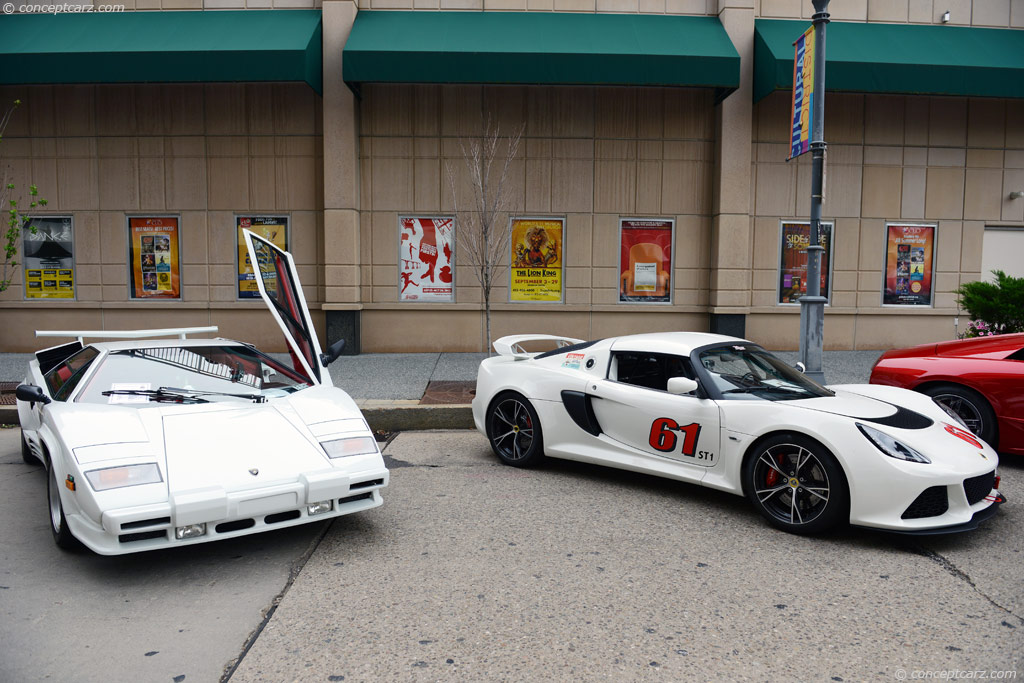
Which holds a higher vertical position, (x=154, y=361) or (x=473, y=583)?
(x=154, y=361)

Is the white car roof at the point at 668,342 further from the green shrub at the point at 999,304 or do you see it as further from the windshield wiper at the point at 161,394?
the green shrub at the point at 999,304

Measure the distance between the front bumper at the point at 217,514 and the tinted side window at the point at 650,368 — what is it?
223 cm

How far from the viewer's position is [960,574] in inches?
142

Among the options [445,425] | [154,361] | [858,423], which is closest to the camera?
[858,423]

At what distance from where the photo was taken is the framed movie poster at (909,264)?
40.5ft

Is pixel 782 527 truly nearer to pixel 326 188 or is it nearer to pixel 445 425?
pixel 445 425

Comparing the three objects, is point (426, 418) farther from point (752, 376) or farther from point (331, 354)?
point (752, 376)

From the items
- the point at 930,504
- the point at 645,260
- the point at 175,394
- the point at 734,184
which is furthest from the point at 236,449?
the point at 734,184

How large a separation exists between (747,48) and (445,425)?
8.64 meters

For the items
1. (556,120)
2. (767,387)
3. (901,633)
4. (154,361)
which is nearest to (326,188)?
(556,120)

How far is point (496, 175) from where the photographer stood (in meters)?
11.8

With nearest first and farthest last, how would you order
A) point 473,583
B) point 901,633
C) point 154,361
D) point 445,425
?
point 901,633, point 473,583, point 154,361, point 445,425

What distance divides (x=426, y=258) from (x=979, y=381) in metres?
8.57

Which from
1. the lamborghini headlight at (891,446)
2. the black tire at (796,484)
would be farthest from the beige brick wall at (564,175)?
the lamborghini headlight at (891,446)
